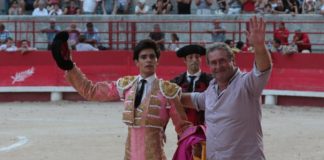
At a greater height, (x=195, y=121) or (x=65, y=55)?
(x=65, y=55)

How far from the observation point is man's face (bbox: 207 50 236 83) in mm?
5066

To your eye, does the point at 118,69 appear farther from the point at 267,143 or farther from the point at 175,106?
the point at 175,106

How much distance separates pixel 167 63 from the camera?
19.3 metres

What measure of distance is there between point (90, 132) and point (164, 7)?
9918mm

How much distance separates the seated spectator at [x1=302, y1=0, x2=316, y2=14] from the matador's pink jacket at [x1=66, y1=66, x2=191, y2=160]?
16.5 metres

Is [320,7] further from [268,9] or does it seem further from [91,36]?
[91,36]

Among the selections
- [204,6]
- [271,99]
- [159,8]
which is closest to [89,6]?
[159,8]

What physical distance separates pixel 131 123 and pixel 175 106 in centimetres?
30

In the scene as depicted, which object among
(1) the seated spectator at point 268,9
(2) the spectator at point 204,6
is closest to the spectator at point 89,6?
(2) the spectator at point 204,6

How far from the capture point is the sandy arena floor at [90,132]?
1146cm

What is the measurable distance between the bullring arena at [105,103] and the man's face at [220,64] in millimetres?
6310

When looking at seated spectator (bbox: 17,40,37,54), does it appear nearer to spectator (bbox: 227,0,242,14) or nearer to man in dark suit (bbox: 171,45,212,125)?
spectator (bbox: 227,0,242,14)

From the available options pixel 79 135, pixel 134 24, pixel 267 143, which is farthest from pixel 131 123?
pixel 134 24

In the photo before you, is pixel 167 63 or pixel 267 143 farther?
pixel 167 63
